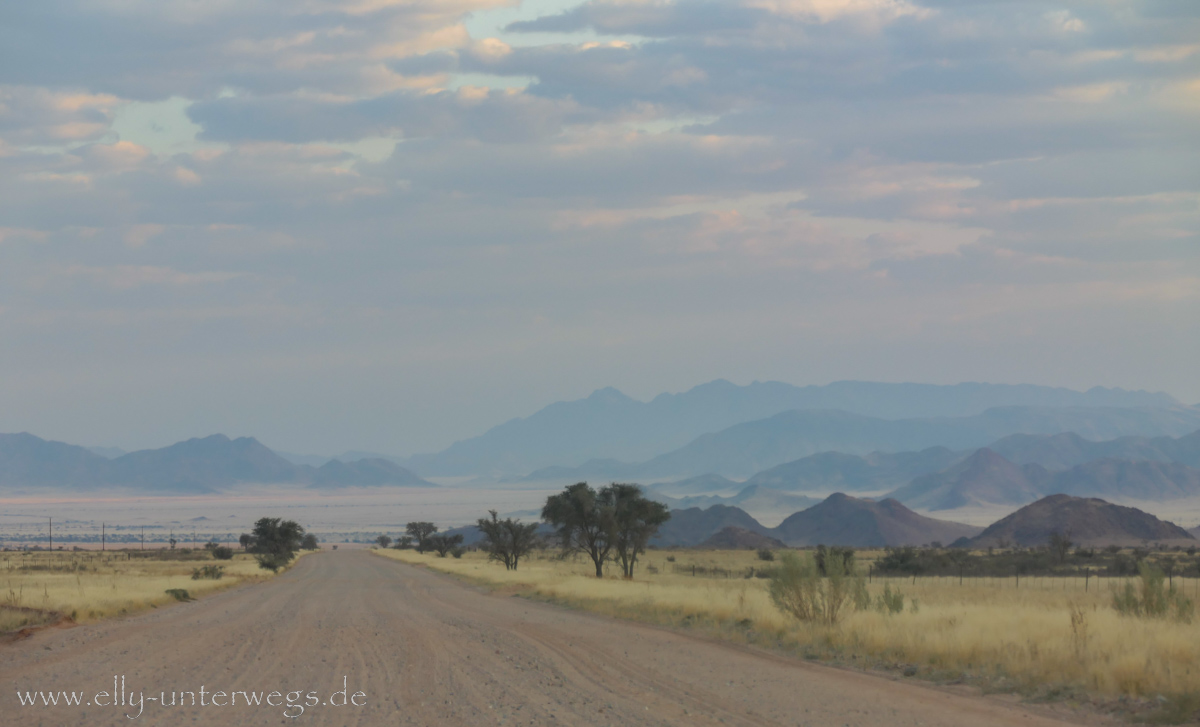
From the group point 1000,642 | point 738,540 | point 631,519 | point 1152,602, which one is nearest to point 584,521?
point 631,519

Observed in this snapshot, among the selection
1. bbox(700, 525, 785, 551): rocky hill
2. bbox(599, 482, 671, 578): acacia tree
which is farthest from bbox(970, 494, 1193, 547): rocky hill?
bbox(599, 482, 671, 578): acacia tree

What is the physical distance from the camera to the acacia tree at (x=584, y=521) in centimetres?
5691

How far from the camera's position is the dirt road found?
1205cm

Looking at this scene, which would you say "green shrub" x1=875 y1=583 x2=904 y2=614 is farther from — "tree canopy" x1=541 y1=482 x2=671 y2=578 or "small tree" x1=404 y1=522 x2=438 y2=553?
"small tree" x1=404 y1=522 x2=438 y2=553

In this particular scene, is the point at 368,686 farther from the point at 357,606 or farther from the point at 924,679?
the point at 357,606

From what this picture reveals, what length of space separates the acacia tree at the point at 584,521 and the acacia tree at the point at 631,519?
0.45 meters

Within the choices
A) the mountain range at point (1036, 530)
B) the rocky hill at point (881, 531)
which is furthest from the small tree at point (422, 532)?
the rocky hill at point (881, 531)

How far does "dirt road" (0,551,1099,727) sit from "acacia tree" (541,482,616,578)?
32.2 meters

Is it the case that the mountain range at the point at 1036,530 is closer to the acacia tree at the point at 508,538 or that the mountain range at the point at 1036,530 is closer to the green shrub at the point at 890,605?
the acacia tree at the point at 508,538

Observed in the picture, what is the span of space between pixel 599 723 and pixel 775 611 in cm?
1324

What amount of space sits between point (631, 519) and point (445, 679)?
1693 inches

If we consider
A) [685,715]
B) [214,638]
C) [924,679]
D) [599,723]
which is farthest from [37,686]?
[924,679]

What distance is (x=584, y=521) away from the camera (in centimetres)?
5750

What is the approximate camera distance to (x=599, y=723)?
1156cm
